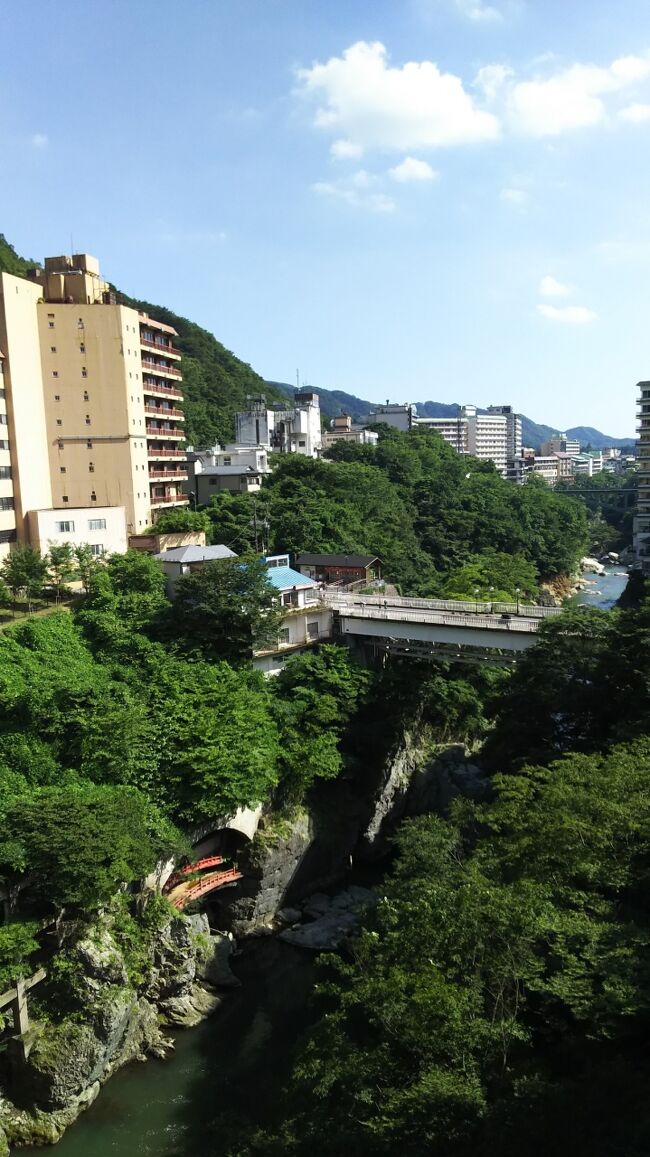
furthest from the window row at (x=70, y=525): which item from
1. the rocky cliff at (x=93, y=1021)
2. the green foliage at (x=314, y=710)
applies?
the rocky cliff at (x=93, y=1021)

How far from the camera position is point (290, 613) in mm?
35781

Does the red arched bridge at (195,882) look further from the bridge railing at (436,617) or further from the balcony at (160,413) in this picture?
the balcony at (160,413)

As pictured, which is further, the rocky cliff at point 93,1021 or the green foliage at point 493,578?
the green foliage at point 493,578

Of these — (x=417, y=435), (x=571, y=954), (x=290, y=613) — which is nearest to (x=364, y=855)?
(x=290, y=613)

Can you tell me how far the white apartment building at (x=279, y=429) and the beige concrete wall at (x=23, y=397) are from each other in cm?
4223

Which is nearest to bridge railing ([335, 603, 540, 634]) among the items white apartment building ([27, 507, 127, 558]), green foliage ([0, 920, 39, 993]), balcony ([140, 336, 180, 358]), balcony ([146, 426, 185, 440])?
white apartment building ([27, 507, 127, 558])

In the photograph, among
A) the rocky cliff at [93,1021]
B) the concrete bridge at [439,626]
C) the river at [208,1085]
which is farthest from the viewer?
the concrete bridge at [439,626]

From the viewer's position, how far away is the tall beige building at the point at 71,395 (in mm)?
37438

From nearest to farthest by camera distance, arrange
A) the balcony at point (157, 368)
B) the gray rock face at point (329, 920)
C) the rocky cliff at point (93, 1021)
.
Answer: the rocky cliff at point (93, 1021)
the gray rock face at point (329, 920)
the balcony at point (157, 368)

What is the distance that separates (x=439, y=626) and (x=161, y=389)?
80.2ft

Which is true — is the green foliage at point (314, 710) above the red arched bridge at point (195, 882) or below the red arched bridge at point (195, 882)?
above

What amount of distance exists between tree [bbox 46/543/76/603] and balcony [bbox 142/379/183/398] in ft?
43.0

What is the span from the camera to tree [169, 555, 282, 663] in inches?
1302

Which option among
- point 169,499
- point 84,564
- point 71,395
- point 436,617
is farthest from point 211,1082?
point 169,499
